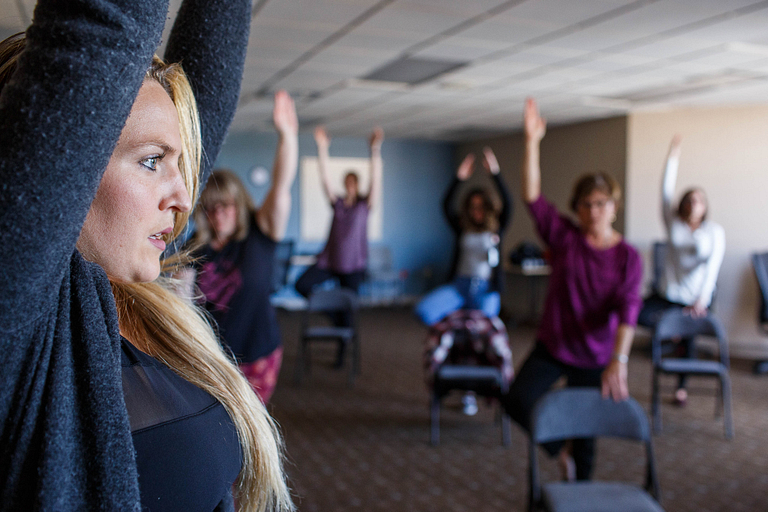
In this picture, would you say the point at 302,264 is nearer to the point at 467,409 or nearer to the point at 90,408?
the point at 467,409

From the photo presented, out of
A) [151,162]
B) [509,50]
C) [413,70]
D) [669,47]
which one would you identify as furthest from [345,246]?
[151,162]

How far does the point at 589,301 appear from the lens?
262 centimetres

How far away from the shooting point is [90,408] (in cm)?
45

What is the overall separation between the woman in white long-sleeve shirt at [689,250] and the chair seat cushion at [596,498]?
2.92 m

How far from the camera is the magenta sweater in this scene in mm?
2566

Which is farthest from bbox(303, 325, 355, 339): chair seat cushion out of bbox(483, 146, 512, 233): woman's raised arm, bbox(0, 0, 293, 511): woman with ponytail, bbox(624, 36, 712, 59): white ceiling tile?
bbox(0, 0, 293, 511): woman with ponytail

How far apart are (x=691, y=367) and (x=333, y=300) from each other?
9.41 feet

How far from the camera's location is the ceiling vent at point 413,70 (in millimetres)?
4859

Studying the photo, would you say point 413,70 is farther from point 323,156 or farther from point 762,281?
point 762,281

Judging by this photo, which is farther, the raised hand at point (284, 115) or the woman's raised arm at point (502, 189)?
the woman's raised arm at point (502, 189)

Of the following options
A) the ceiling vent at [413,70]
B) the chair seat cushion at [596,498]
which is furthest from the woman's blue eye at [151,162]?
the ceiling vent at [413,70]

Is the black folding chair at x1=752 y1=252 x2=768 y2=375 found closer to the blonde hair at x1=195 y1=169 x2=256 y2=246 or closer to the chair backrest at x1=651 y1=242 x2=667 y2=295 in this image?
the chair backrest at x1=651 y1=242 x2=667 y2=295

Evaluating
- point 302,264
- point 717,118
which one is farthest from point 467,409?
point 302,264

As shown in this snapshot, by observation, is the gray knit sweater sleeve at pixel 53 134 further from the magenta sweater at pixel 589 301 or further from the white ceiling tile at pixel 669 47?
the white ceiling tile at pixel 669 47
